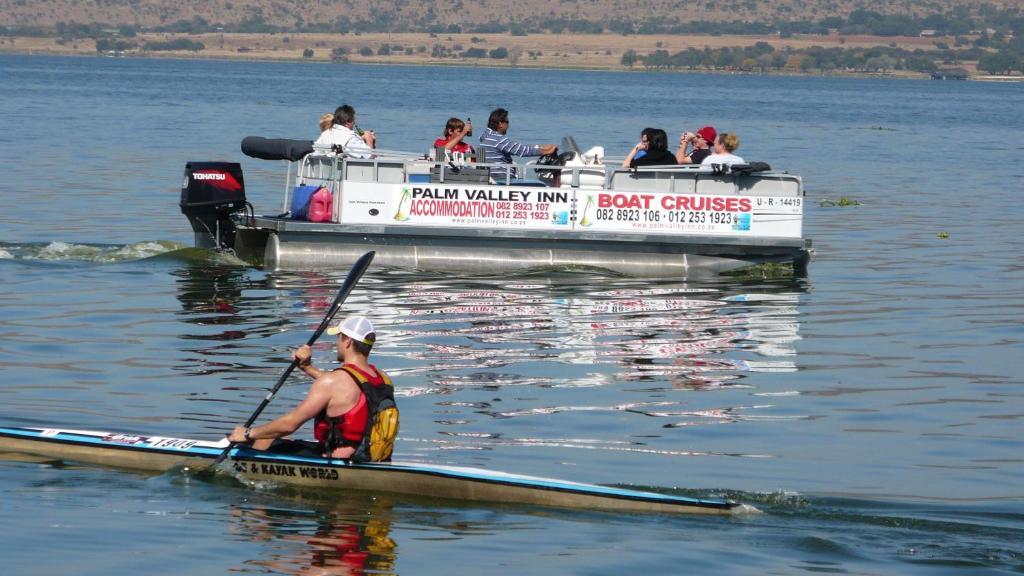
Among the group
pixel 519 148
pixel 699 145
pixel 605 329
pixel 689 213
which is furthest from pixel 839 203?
pixel 605 329

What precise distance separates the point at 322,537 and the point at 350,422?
889mm

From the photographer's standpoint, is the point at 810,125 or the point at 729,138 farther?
the point at 810,125

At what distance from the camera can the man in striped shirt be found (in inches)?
751

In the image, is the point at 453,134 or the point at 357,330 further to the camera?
the point at 453,134

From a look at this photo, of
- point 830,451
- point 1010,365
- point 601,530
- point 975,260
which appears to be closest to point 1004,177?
point 975,260

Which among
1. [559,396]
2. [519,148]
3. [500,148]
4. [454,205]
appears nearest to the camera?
[559,396]

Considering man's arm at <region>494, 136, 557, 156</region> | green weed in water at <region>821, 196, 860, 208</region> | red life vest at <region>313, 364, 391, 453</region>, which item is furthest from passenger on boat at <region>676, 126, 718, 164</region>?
green weed in water at <region>821, 196, 860, 208</region>

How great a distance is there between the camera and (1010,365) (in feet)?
51.3

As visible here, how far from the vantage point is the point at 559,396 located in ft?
44.8

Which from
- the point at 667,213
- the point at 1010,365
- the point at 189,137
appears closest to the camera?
the point at 1010,365

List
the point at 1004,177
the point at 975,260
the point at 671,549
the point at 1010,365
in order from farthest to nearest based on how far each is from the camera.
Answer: the point at 1004,177 → the point at 975,260 → the point at 1010,365 → the point at 671,549

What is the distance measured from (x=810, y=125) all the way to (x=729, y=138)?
173 feet

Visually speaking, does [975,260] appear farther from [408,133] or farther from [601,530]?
[408,133]

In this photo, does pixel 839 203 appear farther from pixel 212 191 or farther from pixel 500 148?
pixel 212 191
